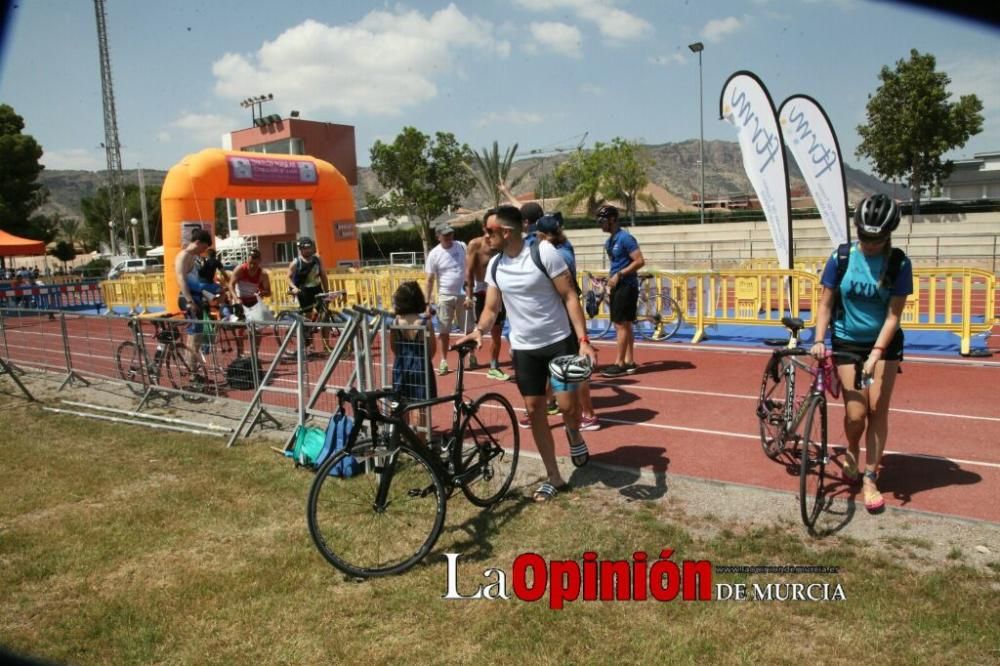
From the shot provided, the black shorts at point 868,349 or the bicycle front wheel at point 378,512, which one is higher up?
the black shorts at point 868,349

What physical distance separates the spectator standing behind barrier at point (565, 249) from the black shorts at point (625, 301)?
1.22 m

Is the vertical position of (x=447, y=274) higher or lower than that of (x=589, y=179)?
lower

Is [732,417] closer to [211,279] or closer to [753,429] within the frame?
[753,429]

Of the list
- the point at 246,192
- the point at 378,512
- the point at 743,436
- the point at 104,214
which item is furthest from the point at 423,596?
the point at 104,214

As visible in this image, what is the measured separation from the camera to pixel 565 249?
7.76 meters

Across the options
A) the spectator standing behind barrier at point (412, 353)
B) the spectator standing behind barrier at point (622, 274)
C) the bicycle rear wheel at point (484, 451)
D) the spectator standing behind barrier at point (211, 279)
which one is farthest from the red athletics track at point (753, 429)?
the spectator standing behind barrier at point (211, 279)

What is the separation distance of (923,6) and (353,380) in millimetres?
4763

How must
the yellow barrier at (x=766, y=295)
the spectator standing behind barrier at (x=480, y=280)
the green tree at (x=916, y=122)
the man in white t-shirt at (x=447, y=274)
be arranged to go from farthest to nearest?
the green tree at (x=916, y=122) → the yellow barrier at (x=766, y=295) → the man in white t-shirt at (x=447, y=274) → the spectator standing behind barrier at (x=480, y=280)

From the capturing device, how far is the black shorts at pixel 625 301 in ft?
29.1

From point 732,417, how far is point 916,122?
3557cm

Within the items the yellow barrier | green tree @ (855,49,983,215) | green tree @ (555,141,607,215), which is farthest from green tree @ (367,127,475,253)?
the yellow barrier

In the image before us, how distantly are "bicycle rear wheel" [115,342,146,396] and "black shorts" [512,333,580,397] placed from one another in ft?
18.8

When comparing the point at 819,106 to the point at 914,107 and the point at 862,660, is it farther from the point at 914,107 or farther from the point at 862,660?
the point at 914,107

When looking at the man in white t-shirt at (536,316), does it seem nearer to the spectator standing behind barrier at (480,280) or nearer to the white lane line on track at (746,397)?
the white lane line on track at (746,397)
